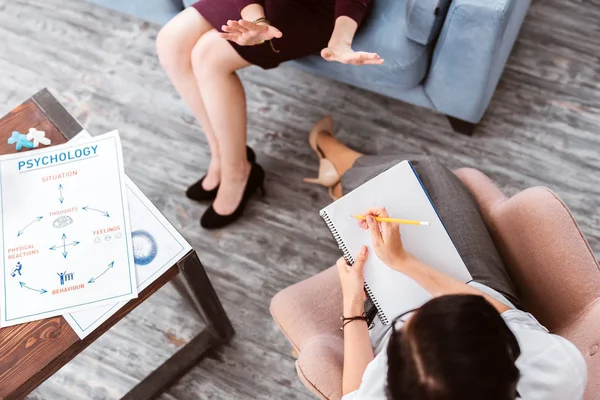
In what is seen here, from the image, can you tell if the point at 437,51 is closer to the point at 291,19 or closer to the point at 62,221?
the point at 291,19

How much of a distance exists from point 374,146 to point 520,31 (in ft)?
2.23

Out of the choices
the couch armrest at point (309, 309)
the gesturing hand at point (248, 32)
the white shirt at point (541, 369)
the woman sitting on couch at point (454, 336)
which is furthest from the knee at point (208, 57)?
the white shirt at point (541, 369)

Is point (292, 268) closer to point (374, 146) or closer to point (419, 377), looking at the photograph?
point (374, 146)

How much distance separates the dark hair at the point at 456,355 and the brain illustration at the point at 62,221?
713 mm

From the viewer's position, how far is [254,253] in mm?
1689

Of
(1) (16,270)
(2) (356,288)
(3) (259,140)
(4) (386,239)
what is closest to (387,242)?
(4) (386,239)

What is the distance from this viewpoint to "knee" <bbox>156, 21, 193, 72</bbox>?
4.88 feet

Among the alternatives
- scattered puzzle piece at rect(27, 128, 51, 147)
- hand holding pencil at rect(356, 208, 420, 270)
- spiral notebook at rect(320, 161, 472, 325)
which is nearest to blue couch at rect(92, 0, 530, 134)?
spiral notebook at rect(320, 161, 472, 325)

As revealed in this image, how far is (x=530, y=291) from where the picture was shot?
1.05 metres

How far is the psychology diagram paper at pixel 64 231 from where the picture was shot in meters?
1.06

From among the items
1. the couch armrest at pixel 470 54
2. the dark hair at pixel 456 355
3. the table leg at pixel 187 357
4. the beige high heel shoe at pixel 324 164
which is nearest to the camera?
the dark hair at pixel 456 355

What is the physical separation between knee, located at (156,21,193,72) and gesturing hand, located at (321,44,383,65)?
0.41 meters

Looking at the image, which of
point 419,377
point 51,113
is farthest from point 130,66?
point 419,377

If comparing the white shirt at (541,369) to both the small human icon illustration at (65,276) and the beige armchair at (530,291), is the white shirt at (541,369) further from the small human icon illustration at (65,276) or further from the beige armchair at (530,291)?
the small human icon illustration at (65,276)
